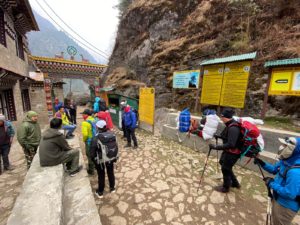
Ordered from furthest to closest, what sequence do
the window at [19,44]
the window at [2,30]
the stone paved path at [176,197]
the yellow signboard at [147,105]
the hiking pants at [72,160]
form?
1. the window at [19,44]
2. the yellow signboard at [147,105]
3. the window at [2,30]
4. the hiking pants at [72,160]
5. the stone paved path at [176,197]

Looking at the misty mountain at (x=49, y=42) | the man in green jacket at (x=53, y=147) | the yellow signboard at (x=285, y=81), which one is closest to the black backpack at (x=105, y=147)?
the man in green jacket at (x=53, y=147)

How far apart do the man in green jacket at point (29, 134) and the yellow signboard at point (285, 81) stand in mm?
7447

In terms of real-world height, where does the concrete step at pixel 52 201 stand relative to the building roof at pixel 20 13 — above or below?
below

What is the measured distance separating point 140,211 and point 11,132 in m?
4.71

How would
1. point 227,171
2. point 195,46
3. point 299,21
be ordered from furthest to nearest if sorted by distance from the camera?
point 195,46 → point 299,21 → point 227,171

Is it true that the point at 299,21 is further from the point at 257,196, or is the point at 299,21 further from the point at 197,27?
the point at 257,196

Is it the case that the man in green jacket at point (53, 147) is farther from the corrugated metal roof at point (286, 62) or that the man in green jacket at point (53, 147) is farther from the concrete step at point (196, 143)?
the corrugated metal roof at point (286, 62)

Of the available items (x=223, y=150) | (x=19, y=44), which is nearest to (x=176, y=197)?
(x=223, y=150)

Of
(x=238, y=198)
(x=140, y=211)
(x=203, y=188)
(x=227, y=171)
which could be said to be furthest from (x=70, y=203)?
(x=238, y=198)

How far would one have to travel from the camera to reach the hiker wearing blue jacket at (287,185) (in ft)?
5.93

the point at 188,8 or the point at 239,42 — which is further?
the point at 188,8

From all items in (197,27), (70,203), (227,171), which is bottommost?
(70,203)

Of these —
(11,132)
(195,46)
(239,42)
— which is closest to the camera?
(11,132)

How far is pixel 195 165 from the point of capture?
4.75 metres
